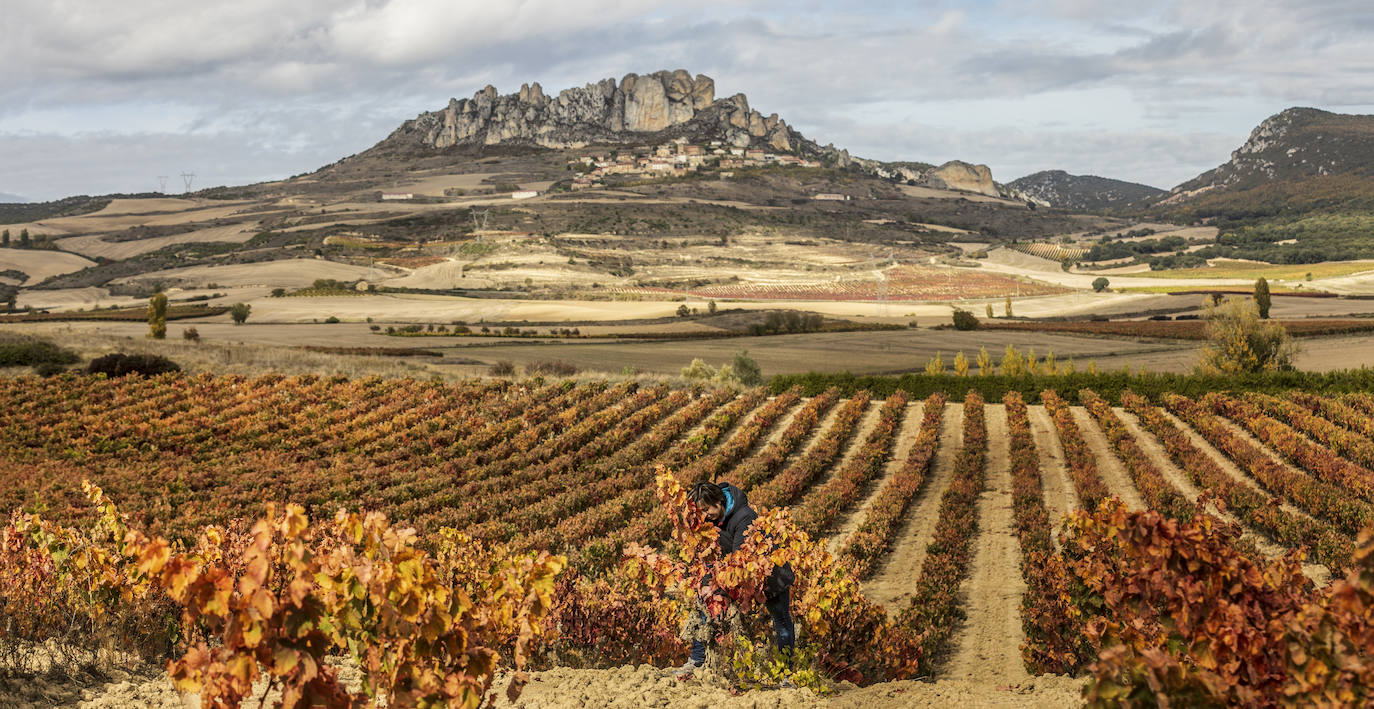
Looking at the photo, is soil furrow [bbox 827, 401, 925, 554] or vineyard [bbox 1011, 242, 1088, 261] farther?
vineyard [bbox 1011, 242, 1088, 261]

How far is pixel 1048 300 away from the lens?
10419 centimetres

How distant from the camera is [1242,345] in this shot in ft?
143

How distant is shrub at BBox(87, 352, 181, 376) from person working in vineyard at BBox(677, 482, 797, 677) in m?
30.6

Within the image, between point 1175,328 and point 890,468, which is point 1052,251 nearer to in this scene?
point 1175,328

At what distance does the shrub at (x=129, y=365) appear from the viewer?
33469mm

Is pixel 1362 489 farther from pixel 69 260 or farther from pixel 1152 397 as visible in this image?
pixel 69 260

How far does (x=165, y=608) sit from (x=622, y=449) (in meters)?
16.1

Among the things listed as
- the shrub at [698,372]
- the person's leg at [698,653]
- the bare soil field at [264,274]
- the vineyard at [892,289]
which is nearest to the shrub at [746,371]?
the shrub at [698,372]

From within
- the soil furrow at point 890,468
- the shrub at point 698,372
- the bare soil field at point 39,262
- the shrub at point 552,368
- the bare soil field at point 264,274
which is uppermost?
the bare soil field at point 39,262

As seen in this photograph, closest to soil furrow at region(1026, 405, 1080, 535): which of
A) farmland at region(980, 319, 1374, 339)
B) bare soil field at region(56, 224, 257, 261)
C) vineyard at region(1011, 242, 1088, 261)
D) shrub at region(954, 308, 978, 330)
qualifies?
farmland at region(980, 319, 1374, 339)

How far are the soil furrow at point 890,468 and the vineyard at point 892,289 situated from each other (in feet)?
236

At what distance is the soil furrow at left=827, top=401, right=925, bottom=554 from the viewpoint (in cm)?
1788

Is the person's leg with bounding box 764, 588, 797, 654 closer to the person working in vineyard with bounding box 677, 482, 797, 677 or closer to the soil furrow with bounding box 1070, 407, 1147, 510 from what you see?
the person working in vineyard with bounding box 677, 482, 797, 677

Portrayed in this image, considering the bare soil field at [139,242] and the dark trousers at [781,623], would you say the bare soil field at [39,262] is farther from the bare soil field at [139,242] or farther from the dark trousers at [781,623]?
the dark trousers at [781,623]
